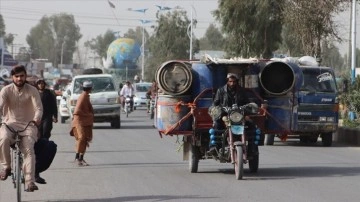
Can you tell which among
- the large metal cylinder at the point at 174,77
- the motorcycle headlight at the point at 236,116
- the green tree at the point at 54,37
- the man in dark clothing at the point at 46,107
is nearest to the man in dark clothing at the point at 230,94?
the motorcycle headlight at the point at 236,116

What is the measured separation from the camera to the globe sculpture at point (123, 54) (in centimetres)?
12469

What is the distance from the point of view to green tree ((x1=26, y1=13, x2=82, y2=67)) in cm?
17138

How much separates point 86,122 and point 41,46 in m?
160

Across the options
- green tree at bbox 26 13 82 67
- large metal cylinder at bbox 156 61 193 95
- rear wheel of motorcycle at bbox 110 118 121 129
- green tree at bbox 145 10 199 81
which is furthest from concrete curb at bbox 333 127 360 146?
green tree at bbox 26 13 82 67

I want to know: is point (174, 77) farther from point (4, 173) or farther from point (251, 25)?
point (251, 25)

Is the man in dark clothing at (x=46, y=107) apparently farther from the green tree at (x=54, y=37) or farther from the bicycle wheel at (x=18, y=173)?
the green tree at (x=54, y=37)

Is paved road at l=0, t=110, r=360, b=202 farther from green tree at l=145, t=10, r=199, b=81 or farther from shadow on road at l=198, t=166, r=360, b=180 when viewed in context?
green tree at l=145, t=10, r=199, b=81

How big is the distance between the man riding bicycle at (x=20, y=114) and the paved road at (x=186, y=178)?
1056 mm

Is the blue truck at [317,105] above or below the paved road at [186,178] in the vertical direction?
above

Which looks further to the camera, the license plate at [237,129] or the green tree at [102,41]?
the green tree at [102,41]

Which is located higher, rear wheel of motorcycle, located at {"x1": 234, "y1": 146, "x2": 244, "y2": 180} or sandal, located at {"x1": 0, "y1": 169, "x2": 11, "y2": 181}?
sandal, located at {"x1": 0, "y1": 169, "x2": 11, "y2": 181}

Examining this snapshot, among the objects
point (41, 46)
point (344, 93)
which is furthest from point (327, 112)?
point (41, 46)

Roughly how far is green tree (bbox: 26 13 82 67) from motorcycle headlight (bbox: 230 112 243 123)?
6182 inches

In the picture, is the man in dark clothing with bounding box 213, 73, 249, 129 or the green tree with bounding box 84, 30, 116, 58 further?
the green tree with bounding box 84, 30, 116, 58
